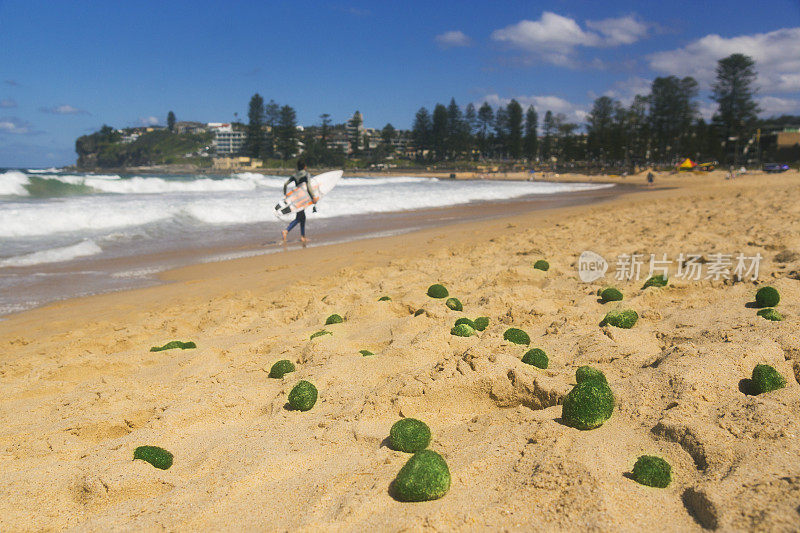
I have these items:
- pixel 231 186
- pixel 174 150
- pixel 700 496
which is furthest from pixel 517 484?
pixel 174 150

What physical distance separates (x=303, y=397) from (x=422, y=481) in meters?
1.23

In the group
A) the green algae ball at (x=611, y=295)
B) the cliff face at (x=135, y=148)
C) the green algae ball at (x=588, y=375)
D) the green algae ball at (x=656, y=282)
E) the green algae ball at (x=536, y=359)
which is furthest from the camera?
the cliff face at (x=135, y=148)

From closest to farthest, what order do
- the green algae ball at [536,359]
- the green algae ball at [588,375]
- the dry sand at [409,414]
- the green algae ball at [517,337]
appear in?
the dry sand at [409,414]
the green algae ball at [588,375]
the green algae ball at [536,359]
the green algae ball at [517,337]

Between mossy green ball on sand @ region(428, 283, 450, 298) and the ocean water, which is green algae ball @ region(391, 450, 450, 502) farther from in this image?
the ocean water

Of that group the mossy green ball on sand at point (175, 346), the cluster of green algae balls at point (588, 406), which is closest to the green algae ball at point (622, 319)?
the cluster of green algae balls at point (588, 406)

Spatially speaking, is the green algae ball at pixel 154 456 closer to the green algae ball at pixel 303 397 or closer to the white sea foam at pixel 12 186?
the green algae ball at pixel 303 397

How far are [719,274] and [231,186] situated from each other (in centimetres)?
4674

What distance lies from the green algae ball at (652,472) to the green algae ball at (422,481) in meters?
0.82

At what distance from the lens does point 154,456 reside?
2.65 metres

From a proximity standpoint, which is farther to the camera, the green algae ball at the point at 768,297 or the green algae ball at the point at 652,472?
the green algae ball at the point at 768,297

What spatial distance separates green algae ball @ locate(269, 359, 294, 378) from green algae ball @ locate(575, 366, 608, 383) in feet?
6.73

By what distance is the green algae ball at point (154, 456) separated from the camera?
8.65 ft

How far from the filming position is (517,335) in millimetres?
3920

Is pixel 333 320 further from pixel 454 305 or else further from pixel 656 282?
pixel 656 282
